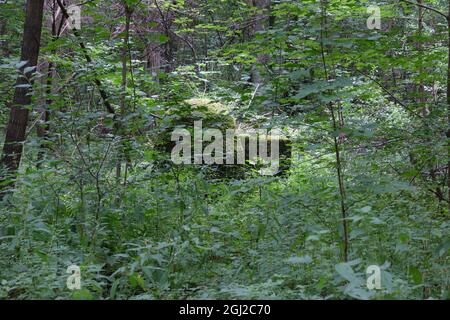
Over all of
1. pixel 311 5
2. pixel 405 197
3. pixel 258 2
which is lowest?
pixel 405 197

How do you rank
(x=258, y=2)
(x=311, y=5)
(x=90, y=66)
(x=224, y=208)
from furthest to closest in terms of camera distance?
(x=258, y=2)
(x=224, y=208)
(x=90, y=66)
(x=311, y=5)

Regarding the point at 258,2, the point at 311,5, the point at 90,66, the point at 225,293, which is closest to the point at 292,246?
the point at 225,293

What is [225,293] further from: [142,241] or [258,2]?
[258,2]

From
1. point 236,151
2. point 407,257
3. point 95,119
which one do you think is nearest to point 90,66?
point 95,119

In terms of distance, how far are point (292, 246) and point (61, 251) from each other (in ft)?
6.60

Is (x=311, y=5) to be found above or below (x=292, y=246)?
above

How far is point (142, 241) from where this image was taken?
165 inches

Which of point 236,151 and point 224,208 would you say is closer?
point 224,208

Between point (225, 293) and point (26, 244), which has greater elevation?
point (26, 244)

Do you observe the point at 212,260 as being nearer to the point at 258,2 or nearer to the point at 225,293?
the point at 225,293

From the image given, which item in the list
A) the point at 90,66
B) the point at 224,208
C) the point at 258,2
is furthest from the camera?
the point at 258,2

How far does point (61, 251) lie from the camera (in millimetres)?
3914

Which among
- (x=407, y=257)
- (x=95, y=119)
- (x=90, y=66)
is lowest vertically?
(x=407, y=257)

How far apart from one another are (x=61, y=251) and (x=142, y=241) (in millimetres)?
699
